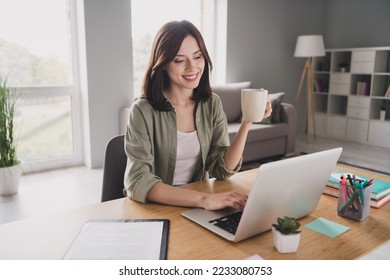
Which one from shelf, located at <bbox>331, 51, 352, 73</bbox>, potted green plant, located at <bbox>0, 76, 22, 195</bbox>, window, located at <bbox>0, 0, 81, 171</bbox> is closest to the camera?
potted green plant, located at <bbox>0, 76, 22, 195</bbox>

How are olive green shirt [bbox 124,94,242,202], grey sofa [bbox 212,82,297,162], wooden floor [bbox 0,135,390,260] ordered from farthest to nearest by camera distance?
grey sofa [bbox 212,82,297,162] → wooden floor [bbox 0,135,390,260] → olive green shirt [bbox 124,94,242,202]

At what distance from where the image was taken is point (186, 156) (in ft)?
4.65

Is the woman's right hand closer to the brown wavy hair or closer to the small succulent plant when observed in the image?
the small succulent plant

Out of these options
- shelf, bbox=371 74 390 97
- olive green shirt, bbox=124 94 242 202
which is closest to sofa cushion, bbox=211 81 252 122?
shelf, bbox=371 74 390 97

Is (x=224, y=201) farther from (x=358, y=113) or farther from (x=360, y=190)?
(x=358, y=113)

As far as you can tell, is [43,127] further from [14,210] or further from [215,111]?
[215,111]

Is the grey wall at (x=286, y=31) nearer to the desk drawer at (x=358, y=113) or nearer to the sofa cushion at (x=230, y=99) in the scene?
the sofa cushion at (x=230, y=99)

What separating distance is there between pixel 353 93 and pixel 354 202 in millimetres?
4779

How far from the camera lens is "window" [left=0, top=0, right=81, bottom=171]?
3596 millimetres

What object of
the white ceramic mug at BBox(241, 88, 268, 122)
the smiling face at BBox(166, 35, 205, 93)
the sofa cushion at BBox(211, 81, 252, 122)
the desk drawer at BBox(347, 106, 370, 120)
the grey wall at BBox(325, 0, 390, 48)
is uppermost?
the grey wall at BBox(325, 0, 390, 48)

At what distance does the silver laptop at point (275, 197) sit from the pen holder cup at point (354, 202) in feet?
0.27

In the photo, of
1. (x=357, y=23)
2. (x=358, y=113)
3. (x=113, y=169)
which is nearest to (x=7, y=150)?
(x=113, y=169)

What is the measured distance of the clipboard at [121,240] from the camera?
812 millimetres

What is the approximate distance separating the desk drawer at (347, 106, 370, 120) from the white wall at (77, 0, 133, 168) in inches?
127
